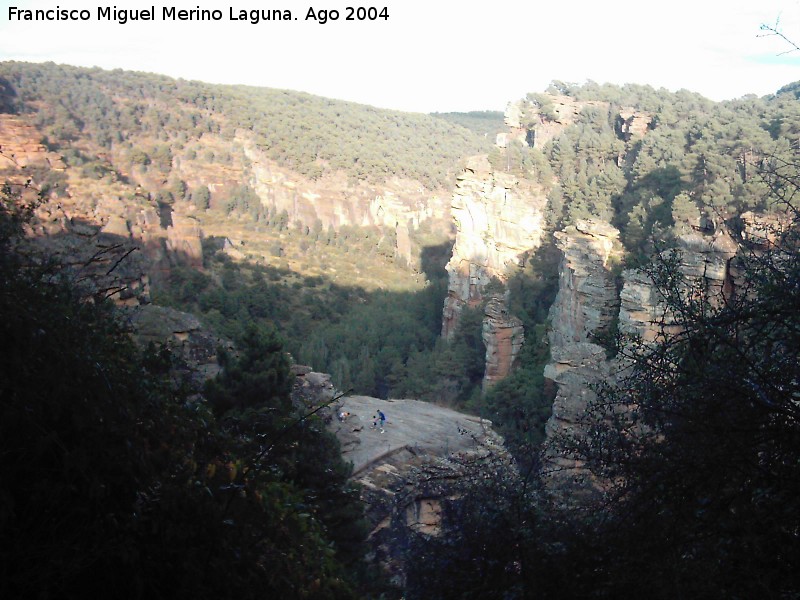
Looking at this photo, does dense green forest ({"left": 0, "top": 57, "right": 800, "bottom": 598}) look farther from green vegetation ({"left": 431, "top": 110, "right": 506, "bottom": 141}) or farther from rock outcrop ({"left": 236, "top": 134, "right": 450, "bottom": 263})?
green vegetation ({"left": 431, "top": 110, "right": 506, "bottom": 141})

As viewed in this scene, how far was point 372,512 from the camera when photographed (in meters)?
10.7

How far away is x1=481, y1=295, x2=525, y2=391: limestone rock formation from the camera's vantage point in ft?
80.5

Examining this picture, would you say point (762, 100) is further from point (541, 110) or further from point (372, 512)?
point (372, 512)

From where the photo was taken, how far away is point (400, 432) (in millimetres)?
17031

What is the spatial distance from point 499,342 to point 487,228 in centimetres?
757

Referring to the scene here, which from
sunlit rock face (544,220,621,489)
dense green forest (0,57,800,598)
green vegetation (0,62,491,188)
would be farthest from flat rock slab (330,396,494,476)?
green vegetation (0,62,491,188)

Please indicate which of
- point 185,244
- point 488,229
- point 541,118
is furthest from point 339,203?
point 488,229

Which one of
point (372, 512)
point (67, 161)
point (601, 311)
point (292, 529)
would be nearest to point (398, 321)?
point (601, 311)

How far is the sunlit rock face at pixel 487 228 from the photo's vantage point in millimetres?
29781

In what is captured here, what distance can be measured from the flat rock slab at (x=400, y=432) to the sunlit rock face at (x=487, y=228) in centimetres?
918

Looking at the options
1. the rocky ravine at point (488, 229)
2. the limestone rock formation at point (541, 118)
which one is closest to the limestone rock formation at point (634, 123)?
the limestone rock formation at point (541, 118)

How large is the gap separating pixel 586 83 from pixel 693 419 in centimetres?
5298

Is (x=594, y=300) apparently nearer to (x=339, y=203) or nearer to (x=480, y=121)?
(x=339, y=203)

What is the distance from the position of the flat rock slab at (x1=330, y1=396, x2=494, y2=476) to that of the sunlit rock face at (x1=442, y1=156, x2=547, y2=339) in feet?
30.1
